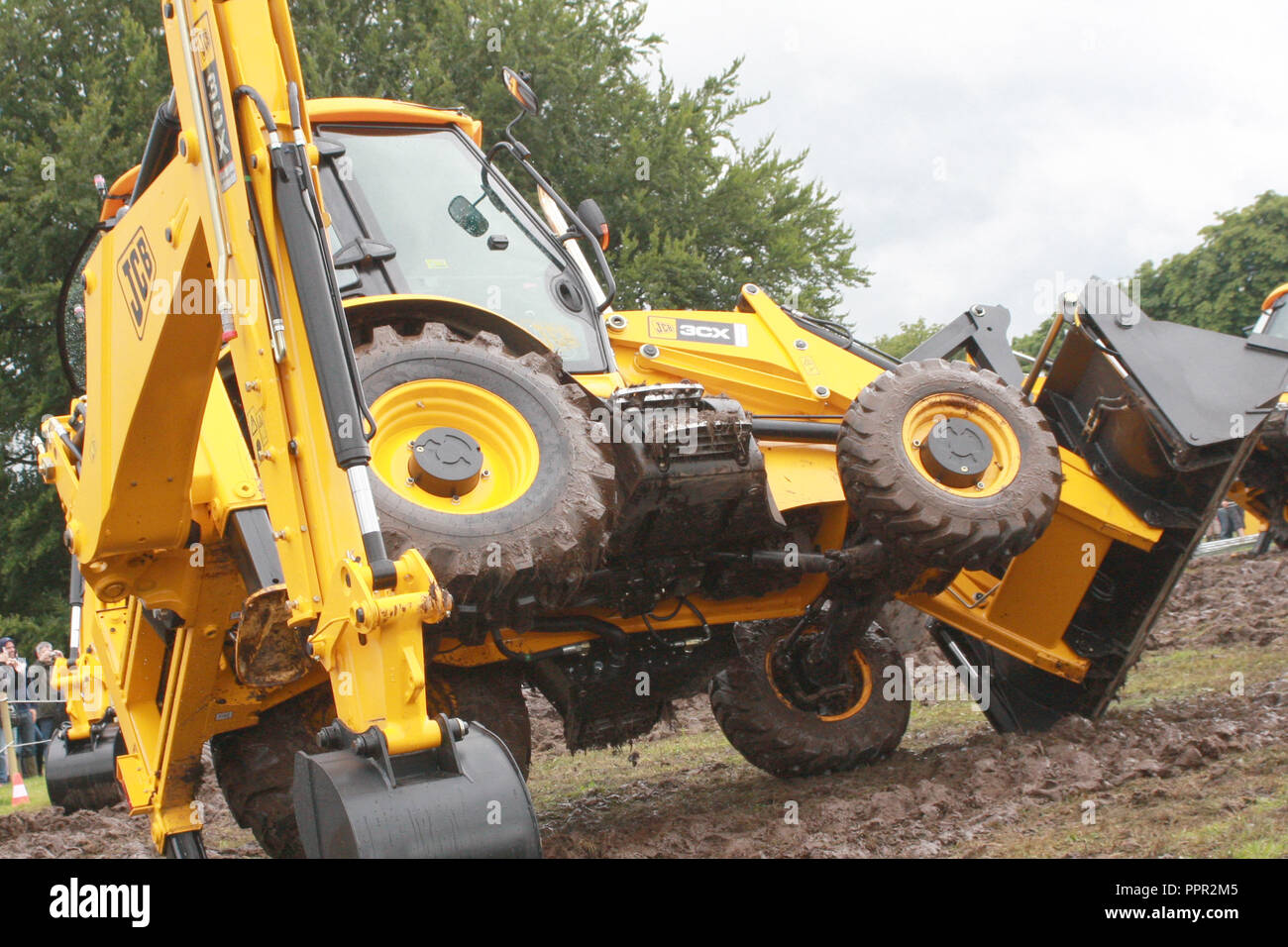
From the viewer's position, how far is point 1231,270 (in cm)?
2845

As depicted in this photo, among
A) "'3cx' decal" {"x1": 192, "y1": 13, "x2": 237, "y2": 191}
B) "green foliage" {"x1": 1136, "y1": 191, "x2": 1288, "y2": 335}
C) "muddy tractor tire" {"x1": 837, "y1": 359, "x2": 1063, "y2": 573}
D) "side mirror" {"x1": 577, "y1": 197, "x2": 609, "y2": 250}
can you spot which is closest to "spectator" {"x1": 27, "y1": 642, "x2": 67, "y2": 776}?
"side mirror" {"x1": 577, "y1": 197, "x2": 609, "y2": 250}

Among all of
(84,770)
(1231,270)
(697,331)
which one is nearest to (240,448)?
(697,331)

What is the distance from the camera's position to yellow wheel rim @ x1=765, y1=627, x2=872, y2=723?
6762mm

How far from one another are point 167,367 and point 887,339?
35250 millimetres

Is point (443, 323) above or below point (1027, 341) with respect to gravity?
below

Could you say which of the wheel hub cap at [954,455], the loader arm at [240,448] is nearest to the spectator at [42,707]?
the loader arm at [240,448]

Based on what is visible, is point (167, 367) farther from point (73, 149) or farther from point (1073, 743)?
point (73, 149)

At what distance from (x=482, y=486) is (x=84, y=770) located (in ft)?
12.5

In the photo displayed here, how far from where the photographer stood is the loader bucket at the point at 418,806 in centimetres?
273

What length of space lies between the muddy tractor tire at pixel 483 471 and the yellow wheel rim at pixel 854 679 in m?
2.51

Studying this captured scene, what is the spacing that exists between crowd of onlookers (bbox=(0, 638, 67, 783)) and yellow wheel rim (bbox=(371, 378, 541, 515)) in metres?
8.19

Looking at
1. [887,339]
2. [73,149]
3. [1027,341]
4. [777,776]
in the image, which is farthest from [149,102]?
[887,339]
